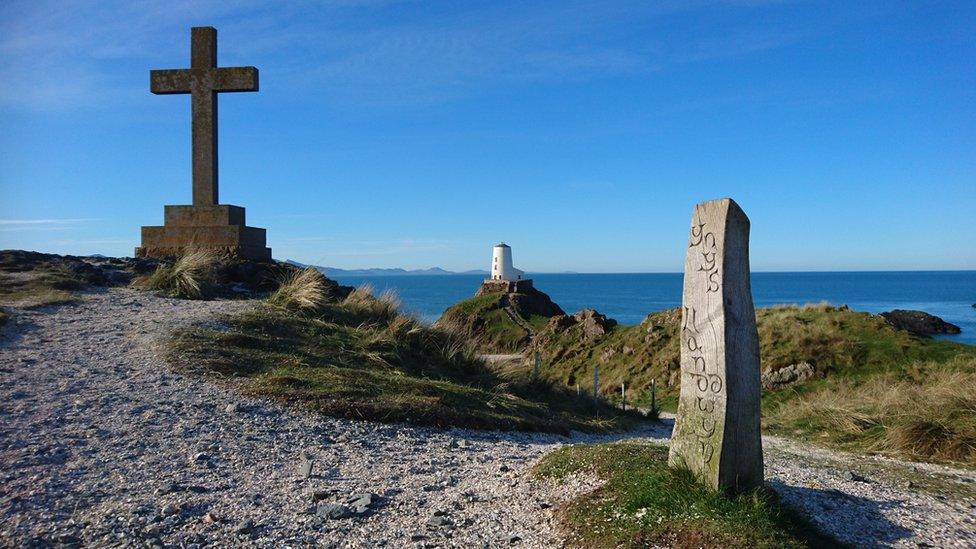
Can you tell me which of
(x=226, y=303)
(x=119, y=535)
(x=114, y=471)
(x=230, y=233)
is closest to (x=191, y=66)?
(x=230, y=233)

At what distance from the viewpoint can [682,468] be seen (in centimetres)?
578

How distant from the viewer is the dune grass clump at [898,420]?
975 centimetres

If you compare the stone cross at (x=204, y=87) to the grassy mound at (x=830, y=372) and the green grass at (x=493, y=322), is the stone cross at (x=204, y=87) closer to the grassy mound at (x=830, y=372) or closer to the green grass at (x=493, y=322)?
the grassy mound at (x=830, y=372)

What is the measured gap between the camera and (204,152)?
1506 cm

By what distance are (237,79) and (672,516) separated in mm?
13308

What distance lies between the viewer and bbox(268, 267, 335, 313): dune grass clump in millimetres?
12844

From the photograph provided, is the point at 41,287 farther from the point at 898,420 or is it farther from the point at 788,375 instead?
the point at 788,375

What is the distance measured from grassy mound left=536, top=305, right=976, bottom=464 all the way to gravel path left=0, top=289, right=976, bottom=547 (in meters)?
1.53

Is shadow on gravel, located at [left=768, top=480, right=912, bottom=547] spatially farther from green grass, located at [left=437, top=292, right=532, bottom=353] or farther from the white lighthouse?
the white lighthouse

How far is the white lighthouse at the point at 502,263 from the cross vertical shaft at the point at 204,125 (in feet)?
114

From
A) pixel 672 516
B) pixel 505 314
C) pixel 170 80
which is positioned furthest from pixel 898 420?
pixel 505 314

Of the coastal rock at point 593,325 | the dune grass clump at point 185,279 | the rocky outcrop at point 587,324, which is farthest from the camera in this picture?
the rocky outcrop at point 587,324

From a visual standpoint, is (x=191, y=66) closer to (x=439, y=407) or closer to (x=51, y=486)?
(x=439, y=407)

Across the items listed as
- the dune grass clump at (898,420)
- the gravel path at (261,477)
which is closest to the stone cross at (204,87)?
the gravel path at (261,477)
